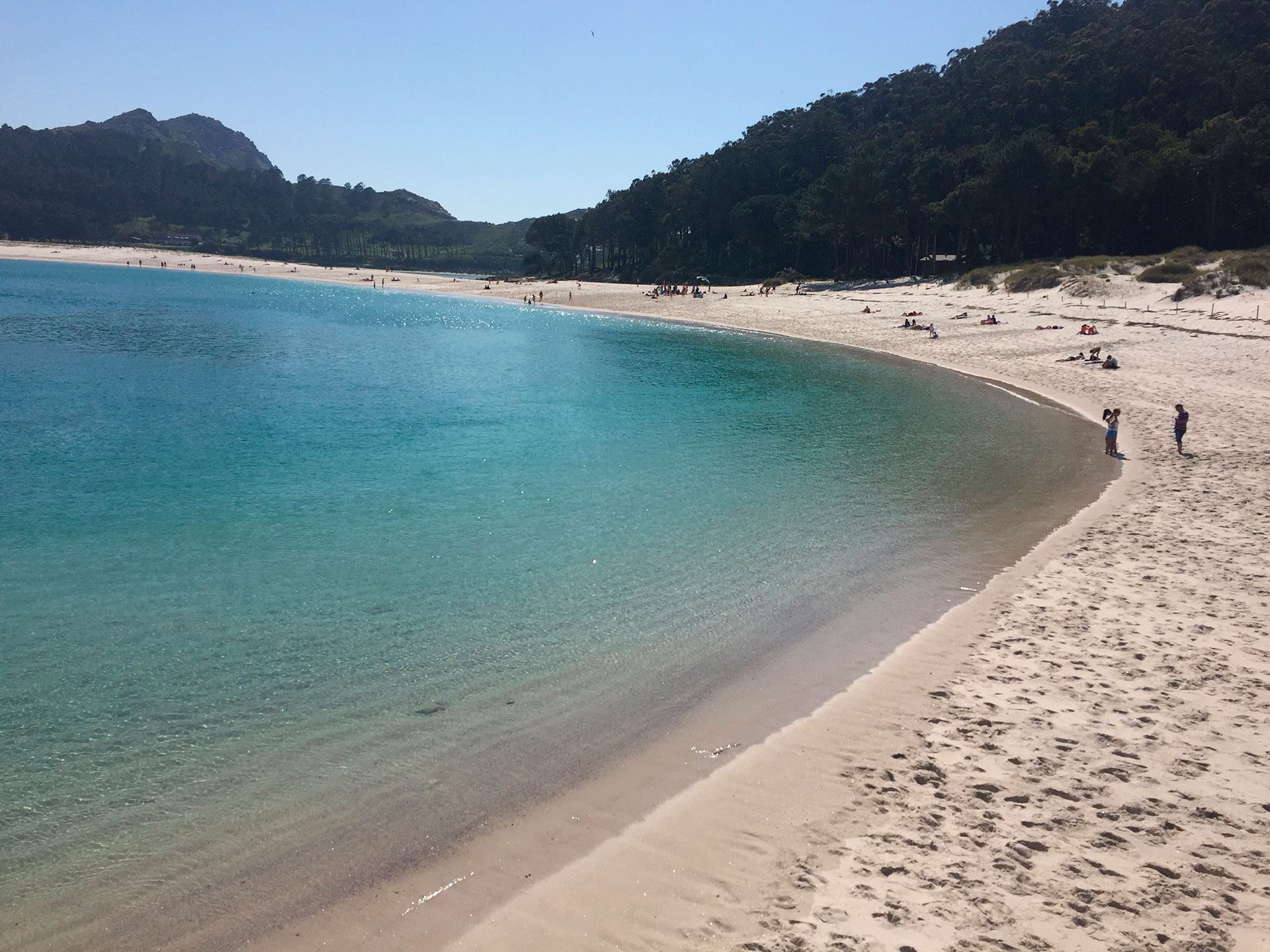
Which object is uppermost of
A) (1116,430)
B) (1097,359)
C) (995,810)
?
(1097,359)

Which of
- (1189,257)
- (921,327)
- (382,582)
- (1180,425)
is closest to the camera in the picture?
(382,582)

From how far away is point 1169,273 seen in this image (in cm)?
4516

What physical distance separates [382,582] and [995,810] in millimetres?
9374

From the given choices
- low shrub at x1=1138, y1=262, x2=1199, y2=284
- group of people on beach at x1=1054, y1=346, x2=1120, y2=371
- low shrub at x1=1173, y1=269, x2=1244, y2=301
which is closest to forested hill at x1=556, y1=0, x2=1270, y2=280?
A: low shrub at x1=1138, y1=262, x2=1199, y2=284

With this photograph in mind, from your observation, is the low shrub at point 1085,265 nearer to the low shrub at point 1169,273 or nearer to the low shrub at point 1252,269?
the low shrub at point 1169,273

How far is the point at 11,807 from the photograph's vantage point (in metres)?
7.21

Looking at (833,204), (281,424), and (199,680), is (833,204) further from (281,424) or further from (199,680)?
(199,680)

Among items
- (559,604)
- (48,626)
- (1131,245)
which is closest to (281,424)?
(48,626)

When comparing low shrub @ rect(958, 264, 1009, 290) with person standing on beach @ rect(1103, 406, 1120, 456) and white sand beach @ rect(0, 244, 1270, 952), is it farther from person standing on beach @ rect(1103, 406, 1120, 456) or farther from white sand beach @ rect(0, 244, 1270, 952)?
white sand beach @ rect(0, 244, 1270, 952)

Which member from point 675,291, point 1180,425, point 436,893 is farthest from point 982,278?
point 436,893

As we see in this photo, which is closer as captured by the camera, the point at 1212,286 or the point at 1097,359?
the point at 1097,359

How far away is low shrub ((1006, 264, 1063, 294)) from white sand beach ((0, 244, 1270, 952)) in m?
41.7

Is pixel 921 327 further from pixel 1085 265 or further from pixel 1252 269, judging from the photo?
pixel 1252 269

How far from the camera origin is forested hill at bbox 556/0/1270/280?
5991 centimetres
